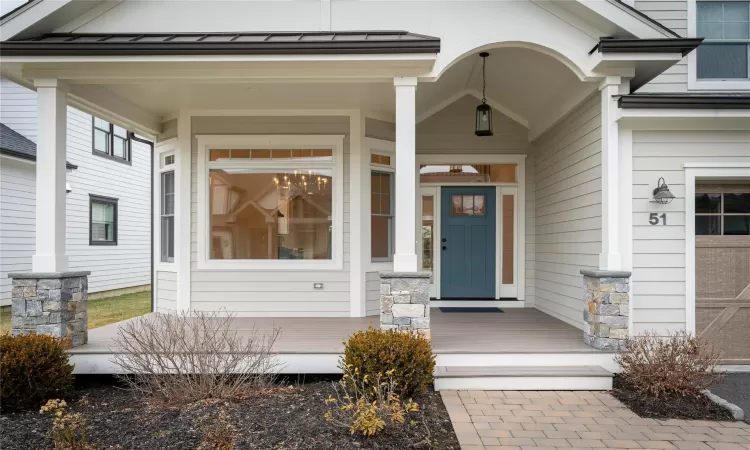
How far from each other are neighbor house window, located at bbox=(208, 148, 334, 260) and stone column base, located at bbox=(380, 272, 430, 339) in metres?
2.24

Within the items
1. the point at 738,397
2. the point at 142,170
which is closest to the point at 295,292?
the point at 738,397

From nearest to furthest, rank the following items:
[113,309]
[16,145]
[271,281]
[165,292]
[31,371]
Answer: [31,371], [271,281], [165,292], [16,145], [113,309]

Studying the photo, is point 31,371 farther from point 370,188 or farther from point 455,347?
point 370,188

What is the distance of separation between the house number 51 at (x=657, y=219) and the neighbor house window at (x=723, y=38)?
8.20ft

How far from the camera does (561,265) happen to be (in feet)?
20.5

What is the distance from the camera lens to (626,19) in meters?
4.73

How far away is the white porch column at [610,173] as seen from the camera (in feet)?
15.9

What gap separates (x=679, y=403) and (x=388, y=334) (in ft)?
8.15

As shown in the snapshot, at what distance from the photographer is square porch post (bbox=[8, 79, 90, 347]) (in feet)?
15.1

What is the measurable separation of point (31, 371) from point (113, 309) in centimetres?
612

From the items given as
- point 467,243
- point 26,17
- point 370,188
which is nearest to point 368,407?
point 370,188

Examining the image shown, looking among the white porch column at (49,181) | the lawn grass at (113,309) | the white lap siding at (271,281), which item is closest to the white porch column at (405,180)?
the white lap siding at (271,281)

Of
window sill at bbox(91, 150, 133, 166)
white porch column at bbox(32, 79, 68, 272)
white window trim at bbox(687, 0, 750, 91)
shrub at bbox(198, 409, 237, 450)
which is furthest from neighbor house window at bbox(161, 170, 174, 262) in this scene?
white window trim at bbox(687, 0, 750, 91)

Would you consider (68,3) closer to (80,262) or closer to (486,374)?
(486,374)
